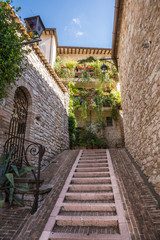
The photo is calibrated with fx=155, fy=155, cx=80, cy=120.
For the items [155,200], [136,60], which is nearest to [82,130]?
[136,60]

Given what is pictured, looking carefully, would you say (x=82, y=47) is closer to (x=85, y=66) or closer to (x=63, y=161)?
(x=85, y=66)

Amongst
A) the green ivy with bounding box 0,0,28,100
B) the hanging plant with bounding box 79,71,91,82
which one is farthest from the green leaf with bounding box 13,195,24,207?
the hanging plant with bounding box 79,71,91,82

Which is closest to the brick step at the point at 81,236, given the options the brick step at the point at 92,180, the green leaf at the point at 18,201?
the green leaf at the point at 18,201

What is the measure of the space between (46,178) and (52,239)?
2.08m

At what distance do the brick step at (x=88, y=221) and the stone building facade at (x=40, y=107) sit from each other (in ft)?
6.29

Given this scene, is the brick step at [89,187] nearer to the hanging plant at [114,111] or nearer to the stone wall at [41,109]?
the stone wall at [41,109]

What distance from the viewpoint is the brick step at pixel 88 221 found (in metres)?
2.62

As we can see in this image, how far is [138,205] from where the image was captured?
295 cm

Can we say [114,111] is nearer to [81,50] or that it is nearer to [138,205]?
[81,50]

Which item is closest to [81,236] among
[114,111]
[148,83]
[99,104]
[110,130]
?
[148,83]

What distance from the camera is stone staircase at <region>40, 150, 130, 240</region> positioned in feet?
7.91

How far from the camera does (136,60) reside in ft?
14.4

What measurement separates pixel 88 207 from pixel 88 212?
87 mm

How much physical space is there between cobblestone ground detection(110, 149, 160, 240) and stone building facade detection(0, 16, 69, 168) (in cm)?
277
